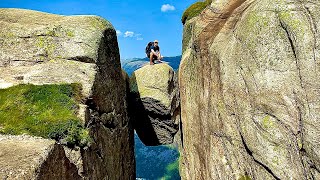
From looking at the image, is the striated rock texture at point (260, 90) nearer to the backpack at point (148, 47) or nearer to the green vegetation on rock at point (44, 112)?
the green vegetation on rock at point (44, 112)

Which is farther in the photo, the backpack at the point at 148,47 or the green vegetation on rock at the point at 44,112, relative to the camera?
the backpack at the point at 148,47

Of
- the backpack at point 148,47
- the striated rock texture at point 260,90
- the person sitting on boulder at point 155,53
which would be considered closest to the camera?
the striated rock texture at point 260,90

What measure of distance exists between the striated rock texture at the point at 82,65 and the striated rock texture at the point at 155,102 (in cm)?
511

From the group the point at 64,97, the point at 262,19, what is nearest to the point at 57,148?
the point at 64,97

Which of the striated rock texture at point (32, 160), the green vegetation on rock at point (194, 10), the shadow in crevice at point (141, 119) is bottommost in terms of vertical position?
the shadow in crevice at point (141, 119)

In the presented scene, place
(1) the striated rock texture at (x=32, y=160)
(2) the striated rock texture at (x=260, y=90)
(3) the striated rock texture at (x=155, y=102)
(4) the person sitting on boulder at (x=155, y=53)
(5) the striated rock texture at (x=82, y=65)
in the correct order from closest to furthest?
(1) the striated rock texture at (x=32, y=160), (2) the striated rock texture at (x=260, y=90), (5) the striated rock texture at (x=82, y=65), (3) the striated rock texture at (x=155, y=102), (4) the person sitting on boulder at (x=155, y=53)

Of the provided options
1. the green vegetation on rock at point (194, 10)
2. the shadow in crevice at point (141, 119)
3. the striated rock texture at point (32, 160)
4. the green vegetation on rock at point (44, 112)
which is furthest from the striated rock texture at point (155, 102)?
the striated rock texture at point (32, 160)

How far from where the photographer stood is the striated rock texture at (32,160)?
36.9 ft

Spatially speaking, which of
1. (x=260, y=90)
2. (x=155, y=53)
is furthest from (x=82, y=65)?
(x=155, y=53)

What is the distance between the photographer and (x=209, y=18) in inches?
843

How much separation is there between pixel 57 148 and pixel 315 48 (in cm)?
1202

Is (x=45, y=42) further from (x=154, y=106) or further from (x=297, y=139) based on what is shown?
(x=297, y=139)

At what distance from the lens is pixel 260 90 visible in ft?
51.1

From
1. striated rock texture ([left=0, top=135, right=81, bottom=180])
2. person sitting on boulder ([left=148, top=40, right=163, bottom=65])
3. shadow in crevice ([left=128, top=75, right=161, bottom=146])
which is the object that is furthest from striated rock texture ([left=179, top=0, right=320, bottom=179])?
person sitting on boulder ([left=148, top=40, right=163, bottom=65])
